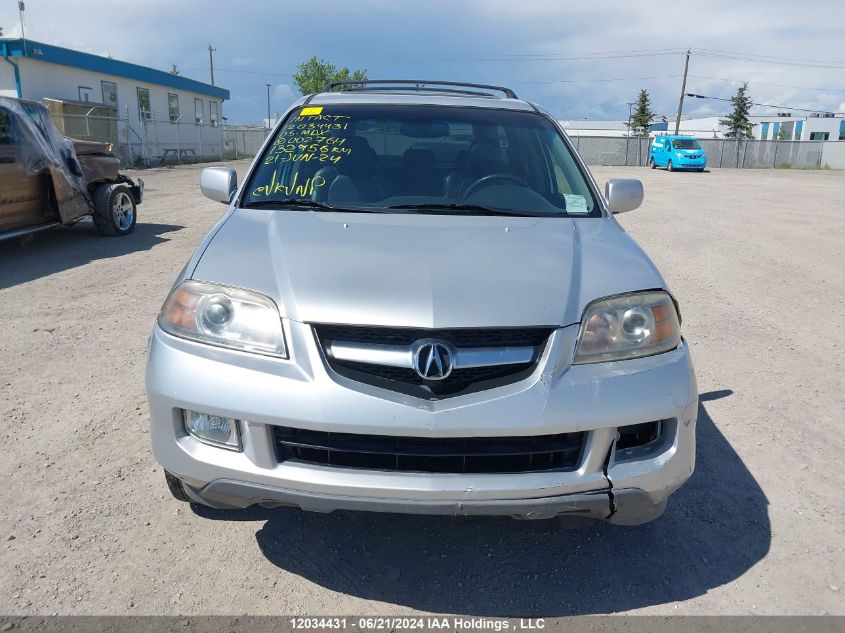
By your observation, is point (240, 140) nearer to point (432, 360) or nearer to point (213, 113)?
point (213, 113)

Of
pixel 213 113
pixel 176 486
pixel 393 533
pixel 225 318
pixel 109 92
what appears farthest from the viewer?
pixel 213 113

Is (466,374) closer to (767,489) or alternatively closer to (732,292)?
(767,489)

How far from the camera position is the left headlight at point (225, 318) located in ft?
7.42

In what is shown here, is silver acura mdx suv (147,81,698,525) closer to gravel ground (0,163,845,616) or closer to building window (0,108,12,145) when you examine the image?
gravel ground (0,163,845,616)

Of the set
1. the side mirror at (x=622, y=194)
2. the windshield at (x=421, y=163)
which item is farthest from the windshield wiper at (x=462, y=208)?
the side mirror at (x=622, y=194)

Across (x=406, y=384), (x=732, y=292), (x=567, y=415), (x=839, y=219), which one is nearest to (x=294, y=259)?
(x=406, y=384)

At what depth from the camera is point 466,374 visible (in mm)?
2168

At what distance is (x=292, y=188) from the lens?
3318mm

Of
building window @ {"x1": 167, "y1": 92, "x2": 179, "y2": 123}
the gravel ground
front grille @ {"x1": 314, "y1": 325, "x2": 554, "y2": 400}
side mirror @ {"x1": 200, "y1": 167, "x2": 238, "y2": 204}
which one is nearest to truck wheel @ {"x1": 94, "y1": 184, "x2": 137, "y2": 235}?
the gravel ground

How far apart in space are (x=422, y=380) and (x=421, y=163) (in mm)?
1679

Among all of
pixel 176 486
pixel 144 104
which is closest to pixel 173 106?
pixel 144 104

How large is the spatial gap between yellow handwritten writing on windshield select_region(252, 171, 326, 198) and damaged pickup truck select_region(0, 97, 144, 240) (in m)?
5.54

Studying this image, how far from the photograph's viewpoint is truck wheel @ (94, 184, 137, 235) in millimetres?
9414

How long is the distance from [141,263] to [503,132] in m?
5.63
